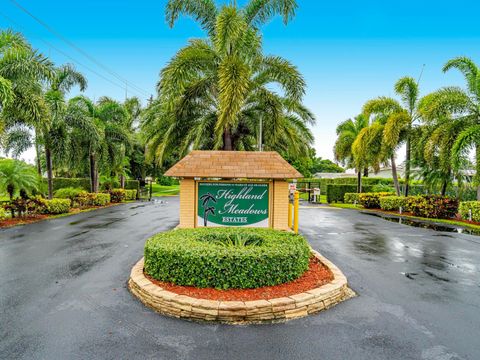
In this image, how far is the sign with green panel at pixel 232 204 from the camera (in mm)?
8203

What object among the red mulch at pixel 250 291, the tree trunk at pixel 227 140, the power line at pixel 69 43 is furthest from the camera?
the power line at pixel 69 43

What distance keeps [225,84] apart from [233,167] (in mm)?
3368

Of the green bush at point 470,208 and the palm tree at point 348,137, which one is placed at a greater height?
the palm tree at point 348,137

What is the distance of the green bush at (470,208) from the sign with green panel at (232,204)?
1111cm

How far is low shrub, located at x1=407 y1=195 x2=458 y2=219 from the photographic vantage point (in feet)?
48.7

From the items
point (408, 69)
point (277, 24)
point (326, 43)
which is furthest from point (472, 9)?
point (277, 24)

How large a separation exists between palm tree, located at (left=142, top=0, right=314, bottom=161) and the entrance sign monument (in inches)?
117

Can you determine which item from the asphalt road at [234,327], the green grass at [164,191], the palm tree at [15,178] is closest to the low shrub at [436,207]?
the asphalt road at [234,327]

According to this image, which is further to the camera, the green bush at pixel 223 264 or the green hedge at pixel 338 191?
the green hedge at pixel 338 191

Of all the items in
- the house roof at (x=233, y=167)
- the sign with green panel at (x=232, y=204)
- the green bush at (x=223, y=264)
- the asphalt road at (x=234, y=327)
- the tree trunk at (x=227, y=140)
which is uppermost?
the tree trunk at (x=227, y=140)

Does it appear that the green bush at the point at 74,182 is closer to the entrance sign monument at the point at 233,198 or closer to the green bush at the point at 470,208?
the entrance sign monument at the point at 233,198

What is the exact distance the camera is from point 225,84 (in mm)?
10102

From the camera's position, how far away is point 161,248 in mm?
4891

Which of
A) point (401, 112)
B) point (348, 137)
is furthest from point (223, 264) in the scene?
point (348, 137)
